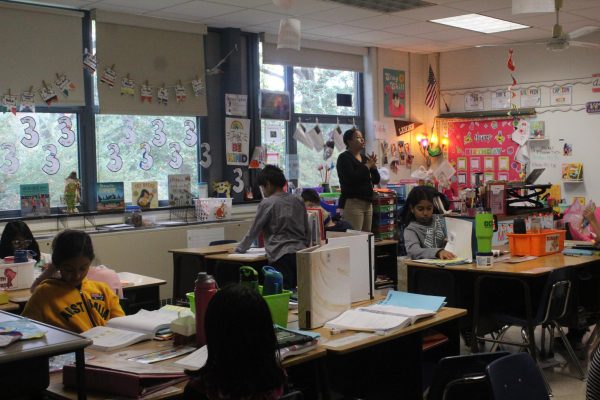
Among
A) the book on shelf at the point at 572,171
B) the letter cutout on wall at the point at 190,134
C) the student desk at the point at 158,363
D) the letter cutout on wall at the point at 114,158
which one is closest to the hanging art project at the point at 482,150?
the book on shelf at the point at 572,171

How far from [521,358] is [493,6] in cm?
539

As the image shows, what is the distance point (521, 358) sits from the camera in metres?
2.36

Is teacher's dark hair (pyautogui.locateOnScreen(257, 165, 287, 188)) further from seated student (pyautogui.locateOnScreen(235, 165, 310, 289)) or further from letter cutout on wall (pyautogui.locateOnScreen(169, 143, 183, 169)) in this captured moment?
letter cutout on wall (pyautogui.locateOnScreen(169, 143, 183, 169))

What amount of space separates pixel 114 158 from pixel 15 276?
9.78ft

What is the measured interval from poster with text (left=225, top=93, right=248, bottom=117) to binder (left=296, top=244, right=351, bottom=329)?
4.74 m

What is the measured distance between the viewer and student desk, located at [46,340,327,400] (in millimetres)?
2240

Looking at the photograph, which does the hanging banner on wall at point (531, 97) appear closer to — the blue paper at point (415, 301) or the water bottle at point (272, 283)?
the blue paper at point (415, 301)

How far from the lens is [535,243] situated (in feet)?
16.5

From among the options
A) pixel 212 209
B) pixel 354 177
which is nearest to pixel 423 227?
pixel 354 177

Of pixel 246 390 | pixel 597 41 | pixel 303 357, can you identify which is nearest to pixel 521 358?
pixel 303 357

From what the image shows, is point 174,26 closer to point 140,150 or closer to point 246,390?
point 140,150

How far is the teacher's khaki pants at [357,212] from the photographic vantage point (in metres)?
7.38

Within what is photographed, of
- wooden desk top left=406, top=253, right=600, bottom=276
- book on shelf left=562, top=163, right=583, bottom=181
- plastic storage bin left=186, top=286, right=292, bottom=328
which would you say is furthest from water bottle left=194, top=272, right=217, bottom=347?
book on shelf left=562, top=163, right=583, bottom=181

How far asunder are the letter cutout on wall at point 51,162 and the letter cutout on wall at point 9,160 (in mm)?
285
